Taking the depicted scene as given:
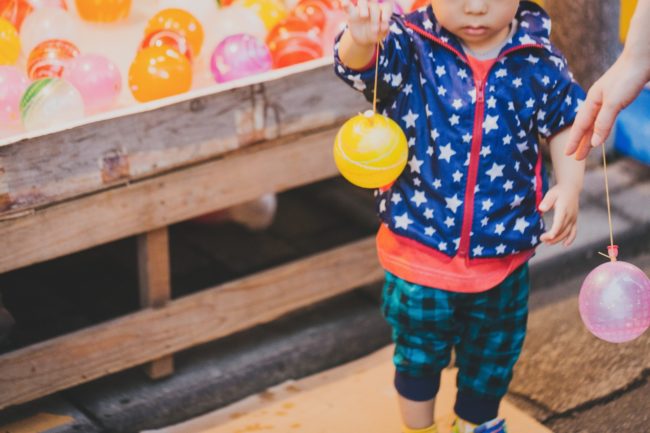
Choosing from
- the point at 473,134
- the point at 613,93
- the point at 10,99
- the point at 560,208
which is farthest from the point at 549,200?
the point at 10,99

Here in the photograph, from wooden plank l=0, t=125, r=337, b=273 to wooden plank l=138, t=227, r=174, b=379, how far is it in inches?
2.3

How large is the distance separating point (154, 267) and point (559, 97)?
125cm

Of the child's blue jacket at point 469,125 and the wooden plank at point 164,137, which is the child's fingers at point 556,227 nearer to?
the child's blue jacket at point 469,125

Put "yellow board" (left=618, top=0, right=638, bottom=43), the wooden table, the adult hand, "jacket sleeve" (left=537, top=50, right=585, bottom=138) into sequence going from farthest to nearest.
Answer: "yellow board" (left=618, top=0, right=638, bottom=43), the wooden table, "jacket sleeve" (left=537, top=50, right=585, bottom=138), the adult hand

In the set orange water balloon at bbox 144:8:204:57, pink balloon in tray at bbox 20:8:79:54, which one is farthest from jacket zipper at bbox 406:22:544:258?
pink balloon in tray at bbox 20:8:79:54

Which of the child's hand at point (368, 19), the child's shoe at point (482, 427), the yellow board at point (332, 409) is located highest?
the child's hand at point (368, 19)

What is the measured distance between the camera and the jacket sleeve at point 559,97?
96.2 inches

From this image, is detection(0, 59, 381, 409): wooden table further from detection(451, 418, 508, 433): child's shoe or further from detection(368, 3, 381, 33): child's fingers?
detection(368, 3, 381, 33): child's fingers

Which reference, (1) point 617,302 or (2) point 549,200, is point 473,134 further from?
(1) point 617,302

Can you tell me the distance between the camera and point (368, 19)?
85.6 inches

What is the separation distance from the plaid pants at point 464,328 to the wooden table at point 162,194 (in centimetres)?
67

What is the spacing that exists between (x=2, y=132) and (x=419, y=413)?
1317 millimetres

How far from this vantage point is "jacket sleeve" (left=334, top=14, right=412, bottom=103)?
234 cm

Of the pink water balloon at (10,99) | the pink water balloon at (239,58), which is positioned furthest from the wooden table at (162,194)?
the pink water balloon at (10,99)
